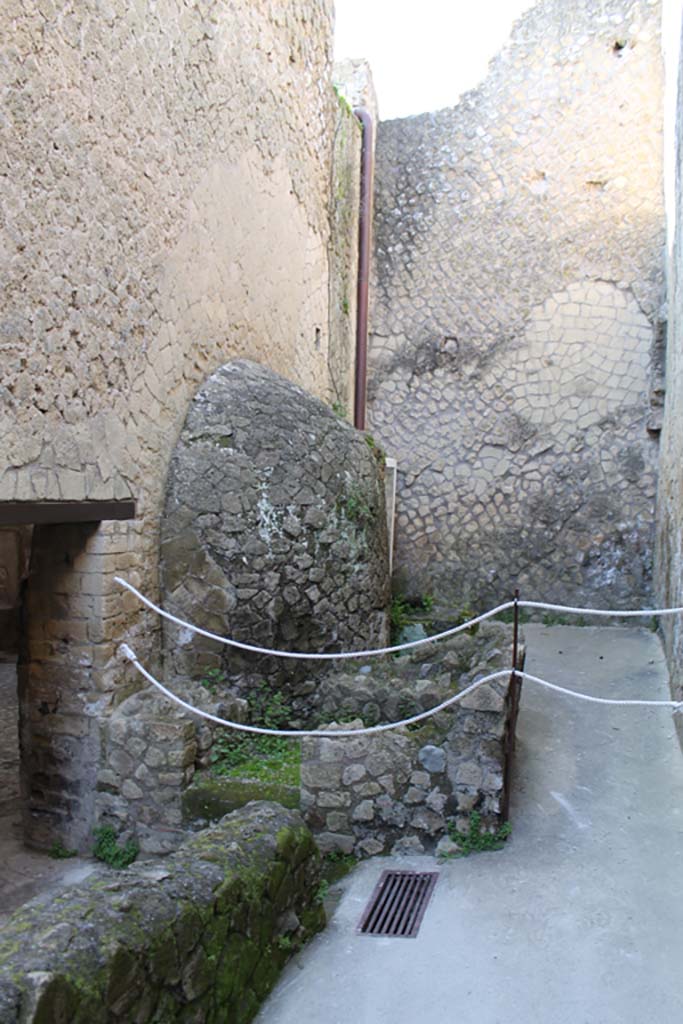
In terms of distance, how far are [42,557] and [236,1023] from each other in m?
2.78

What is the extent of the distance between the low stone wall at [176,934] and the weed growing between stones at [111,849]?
4.15 feet

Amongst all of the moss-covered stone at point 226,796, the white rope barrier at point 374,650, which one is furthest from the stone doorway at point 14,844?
the white rope barrier at point 374,650

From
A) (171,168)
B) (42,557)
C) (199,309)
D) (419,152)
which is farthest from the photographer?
(419,152)

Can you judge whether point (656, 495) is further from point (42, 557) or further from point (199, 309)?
point (42, 557)

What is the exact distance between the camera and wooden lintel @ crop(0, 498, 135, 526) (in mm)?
4094

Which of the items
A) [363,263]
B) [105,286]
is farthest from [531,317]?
[105,286]

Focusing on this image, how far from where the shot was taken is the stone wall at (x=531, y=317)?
29.7 ft

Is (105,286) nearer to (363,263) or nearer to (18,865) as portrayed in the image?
(18,865)

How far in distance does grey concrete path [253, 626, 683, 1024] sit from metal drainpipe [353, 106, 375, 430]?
5.26m

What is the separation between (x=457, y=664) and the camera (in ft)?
18.7

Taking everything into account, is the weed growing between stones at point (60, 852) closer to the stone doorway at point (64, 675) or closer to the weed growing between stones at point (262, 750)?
the stone doorway at point (64, 675)

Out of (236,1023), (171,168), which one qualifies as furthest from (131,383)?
(236,1023)

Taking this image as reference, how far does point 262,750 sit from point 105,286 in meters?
2.80

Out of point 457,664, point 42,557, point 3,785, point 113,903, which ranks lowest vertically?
point 3,785
